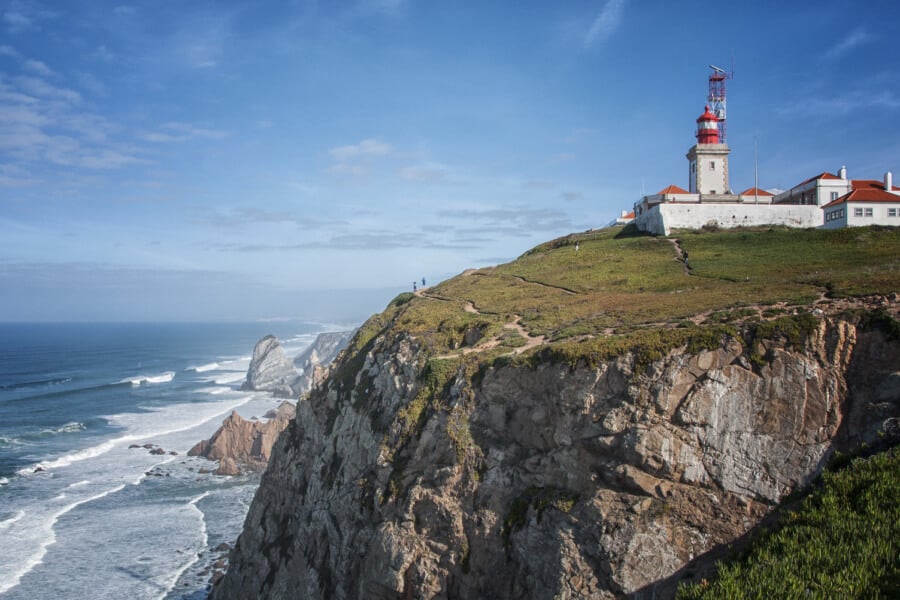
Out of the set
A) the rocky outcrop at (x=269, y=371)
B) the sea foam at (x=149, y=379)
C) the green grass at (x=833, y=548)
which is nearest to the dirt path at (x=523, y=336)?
the green grass at (x=833, y=548)

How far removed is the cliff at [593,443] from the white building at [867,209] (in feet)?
64.8

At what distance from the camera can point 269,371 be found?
104938 mm

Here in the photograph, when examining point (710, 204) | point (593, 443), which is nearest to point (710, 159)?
point (710, 204)

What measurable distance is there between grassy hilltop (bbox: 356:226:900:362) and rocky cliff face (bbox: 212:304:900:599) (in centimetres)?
163

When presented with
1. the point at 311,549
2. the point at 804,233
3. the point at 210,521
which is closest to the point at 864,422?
the point at 311,549

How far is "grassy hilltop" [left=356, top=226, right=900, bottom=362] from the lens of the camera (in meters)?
23.5

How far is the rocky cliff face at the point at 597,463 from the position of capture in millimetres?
17328

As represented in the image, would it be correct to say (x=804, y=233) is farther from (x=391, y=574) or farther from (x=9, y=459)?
(x=9, y=459)

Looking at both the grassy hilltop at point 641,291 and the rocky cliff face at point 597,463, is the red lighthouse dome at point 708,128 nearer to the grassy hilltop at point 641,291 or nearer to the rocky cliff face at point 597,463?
the grassy hilltop at point 641,291

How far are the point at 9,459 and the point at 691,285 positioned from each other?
6307cm

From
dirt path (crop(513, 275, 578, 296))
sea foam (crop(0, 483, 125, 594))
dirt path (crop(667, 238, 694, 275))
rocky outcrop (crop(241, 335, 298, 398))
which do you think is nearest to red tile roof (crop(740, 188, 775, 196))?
dirt path (crop(667, 238, 694, 275))

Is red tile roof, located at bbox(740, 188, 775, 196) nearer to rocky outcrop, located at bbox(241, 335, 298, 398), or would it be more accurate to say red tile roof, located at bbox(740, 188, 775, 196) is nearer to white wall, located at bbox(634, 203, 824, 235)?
white wall, located at bbox(634, 203, 824, 235)

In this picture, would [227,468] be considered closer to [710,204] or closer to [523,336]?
[523,336]

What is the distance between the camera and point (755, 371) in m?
19.1
